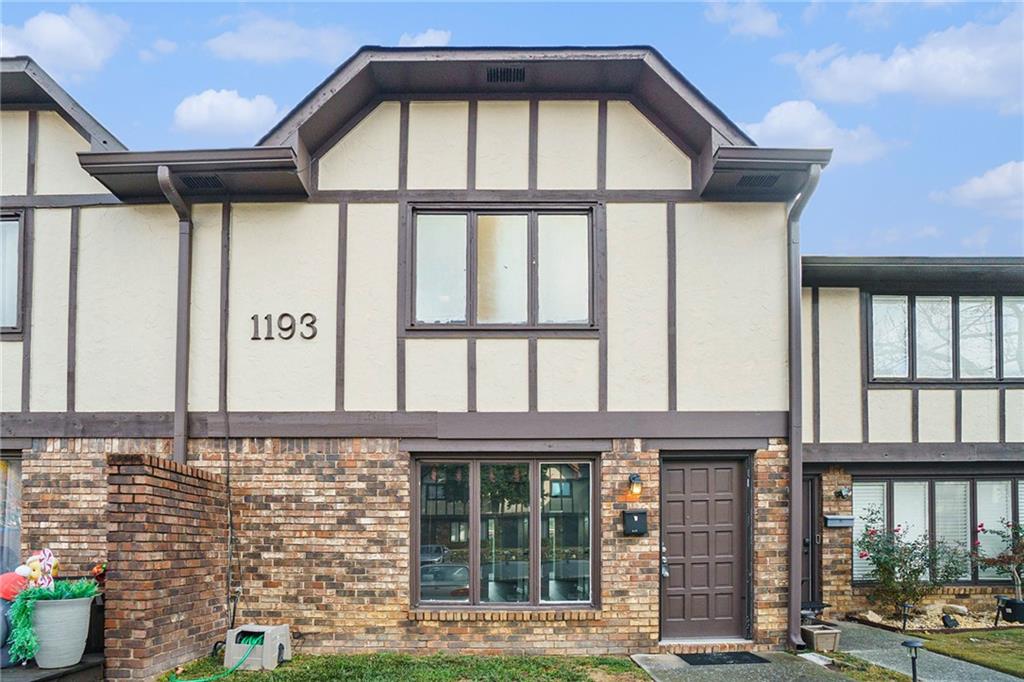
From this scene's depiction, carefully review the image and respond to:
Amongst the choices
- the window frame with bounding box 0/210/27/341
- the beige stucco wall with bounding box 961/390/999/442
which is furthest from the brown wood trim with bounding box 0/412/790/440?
the beige stucco wall with bounding box 961/390/999/442

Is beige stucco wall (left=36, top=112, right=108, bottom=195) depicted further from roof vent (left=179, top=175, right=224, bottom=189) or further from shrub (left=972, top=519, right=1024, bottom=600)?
shrub (left=972, top=519, right=1024, bottom=600)

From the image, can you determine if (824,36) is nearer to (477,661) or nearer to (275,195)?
(275,195)

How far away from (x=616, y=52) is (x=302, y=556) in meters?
6.21

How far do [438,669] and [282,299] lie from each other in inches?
163

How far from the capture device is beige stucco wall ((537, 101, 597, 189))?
8984 mm

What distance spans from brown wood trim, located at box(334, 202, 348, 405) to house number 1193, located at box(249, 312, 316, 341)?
0.98ft

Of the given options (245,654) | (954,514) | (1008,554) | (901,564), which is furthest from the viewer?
(954,514)

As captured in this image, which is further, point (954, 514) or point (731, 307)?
point (954, 514)

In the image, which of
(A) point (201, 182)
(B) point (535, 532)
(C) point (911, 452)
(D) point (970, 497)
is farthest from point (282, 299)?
(D) point (970, 497)

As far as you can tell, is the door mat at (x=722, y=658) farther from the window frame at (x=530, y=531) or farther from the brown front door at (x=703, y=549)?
the window frame at (x=530, y=531)

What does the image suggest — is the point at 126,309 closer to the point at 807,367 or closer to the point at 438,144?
the point at 438,144

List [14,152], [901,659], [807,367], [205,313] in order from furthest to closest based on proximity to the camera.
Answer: [807,367] < [14,152] < [205,313] < [901,659]

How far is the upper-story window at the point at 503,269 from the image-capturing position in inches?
347

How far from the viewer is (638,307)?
8.84m
